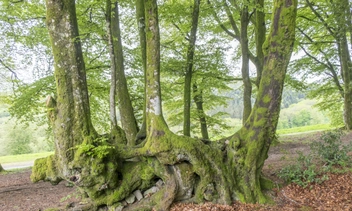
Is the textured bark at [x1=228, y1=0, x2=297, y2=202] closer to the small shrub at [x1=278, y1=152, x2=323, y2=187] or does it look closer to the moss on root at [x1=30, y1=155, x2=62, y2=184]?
the small shrub at [x1=278, y1=152, x2=323, y2=187]

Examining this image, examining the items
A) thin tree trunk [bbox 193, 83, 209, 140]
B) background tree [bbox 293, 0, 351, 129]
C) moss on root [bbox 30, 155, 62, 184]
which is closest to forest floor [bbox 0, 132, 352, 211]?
moss on root [bbox 30, 155, 62, 184]

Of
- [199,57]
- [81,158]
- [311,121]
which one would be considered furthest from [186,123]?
[311,121]

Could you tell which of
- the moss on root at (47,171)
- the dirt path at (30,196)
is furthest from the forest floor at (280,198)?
the moss on root at (47,171)

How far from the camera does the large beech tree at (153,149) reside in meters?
4.60

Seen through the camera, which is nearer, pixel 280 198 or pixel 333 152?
pixel 280 198

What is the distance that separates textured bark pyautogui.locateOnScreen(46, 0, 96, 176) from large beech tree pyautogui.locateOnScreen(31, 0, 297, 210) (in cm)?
2

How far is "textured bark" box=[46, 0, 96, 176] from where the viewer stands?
15.1ft

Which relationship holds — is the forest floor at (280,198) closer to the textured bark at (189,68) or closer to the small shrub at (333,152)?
the small shrub at (333,152)

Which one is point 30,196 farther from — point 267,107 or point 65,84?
point 267,107

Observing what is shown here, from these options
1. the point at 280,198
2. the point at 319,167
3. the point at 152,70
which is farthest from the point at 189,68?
the point at 280,198

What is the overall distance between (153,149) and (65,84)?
2.22m

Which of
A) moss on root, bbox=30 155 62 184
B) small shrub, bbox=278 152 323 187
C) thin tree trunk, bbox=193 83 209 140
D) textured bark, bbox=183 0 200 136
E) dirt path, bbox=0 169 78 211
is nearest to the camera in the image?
moss on root, bbox=30 155 62 184

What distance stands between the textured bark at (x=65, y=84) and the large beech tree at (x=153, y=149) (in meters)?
0.02

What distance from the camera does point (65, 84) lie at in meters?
4.66
